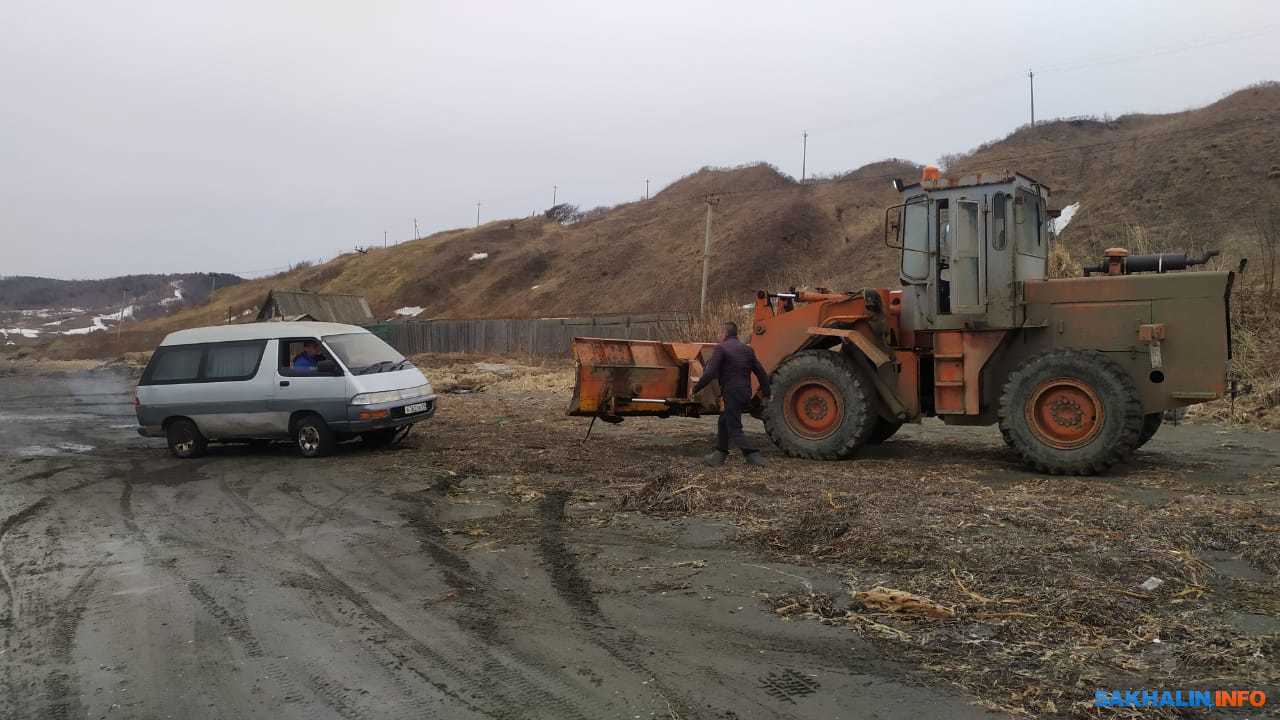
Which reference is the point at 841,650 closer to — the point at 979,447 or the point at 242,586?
the point at 242,586

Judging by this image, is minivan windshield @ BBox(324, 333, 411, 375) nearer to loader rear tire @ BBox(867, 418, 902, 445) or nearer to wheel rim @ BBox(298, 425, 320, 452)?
wheel rim @ BBox(298, 425, 320, 452)

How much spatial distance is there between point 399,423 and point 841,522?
7.38 metres

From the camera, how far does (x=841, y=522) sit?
22.9ft

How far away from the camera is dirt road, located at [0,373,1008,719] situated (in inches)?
163

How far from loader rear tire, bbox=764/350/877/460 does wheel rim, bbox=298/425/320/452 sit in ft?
20.3

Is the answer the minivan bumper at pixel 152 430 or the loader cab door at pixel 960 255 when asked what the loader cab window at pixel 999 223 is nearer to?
the loader cab door at pixel 960 255

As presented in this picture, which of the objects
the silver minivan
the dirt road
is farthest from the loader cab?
the silver minivan

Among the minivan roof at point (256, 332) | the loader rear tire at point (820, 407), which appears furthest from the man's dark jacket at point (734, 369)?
the minivan roof at point (256, 332)

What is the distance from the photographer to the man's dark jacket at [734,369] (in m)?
10.3

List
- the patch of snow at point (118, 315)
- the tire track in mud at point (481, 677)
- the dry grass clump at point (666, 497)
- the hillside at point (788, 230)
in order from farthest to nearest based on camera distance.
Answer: the patch of snow at point (118, 315) → the hillside at point (788, 230) → the dry grass clump at point (666, 497) → the tire track in mud at point (481, 677)

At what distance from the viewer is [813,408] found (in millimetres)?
10633

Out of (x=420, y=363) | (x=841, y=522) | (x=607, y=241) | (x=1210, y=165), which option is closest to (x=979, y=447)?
(x=841, y=522)

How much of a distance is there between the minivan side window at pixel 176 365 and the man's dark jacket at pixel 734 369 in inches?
297

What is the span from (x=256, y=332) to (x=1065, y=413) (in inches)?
420
